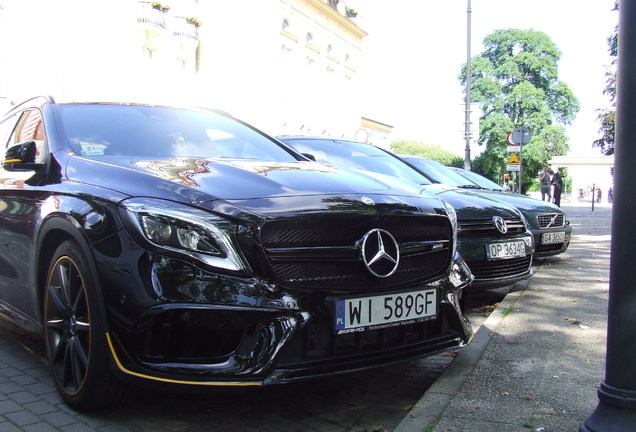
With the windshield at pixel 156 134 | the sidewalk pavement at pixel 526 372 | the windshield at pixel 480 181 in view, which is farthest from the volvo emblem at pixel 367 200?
the windshield at pixel 480 181

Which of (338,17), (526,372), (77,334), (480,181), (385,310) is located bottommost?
(526,372)

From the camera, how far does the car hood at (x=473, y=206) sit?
19.7ft

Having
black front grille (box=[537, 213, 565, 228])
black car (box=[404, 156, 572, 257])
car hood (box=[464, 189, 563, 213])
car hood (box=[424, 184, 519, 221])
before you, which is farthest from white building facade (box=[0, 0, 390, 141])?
car hood (box=[424, 184, 519, 221])

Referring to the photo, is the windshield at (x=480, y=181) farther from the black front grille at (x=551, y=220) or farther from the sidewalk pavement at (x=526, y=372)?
the sidewalk pavement at (x=526, y=372)

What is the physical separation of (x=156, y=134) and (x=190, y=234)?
1.53 metres

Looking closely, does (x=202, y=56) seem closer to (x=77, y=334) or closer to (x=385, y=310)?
(x=77, y=334)

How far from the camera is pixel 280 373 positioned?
2.73m

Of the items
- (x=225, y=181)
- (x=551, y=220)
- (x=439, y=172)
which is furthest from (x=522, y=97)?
(x=225, y=181)

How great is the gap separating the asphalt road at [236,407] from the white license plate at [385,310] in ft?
1.73

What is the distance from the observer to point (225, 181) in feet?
10.5

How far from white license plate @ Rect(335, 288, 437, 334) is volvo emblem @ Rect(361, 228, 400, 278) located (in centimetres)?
13

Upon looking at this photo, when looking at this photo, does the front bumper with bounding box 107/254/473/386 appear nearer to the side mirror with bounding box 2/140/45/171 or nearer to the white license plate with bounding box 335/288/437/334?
the white license plate with bounding box 335/288/437/334

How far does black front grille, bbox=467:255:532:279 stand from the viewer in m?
5.83

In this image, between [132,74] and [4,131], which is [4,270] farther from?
[132,74]
